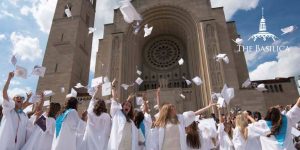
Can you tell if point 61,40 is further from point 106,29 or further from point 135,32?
point 135,32

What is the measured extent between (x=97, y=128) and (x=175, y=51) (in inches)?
800

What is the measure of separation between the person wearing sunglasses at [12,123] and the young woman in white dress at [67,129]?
1000 mm

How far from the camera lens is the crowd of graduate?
3.78 meters

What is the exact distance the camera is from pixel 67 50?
22.8m

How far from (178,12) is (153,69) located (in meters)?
6.35

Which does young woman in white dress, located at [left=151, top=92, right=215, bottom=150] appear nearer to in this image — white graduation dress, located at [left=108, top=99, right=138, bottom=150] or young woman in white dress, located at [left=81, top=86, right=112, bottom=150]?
white graduation dress, located at [left=108, top=99, right=138, bottom=150]

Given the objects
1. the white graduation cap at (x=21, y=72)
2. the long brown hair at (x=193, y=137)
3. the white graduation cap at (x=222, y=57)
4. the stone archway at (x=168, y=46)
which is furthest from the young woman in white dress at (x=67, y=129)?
the stone archway at (x=168, y=46)

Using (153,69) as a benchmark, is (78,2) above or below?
above

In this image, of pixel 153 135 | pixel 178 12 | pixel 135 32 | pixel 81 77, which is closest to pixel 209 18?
pixel 178 12

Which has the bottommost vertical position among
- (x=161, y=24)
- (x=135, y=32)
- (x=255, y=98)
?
(x=255, y=98)

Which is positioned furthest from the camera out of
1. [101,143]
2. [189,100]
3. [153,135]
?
[189,100]

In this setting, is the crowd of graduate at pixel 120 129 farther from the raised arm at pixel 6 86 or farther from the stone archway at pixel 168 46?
the stone archway at pixel 168 46

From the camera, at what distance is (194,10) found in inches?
810

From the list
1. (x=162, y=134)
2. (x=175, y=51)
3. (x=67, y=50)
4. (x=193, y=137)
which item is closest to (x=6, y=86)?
(x=162, y=134)
